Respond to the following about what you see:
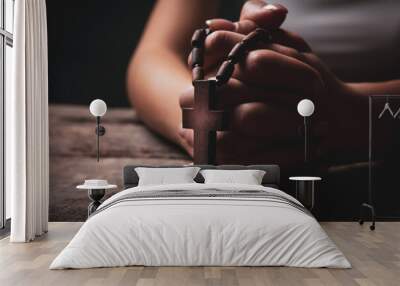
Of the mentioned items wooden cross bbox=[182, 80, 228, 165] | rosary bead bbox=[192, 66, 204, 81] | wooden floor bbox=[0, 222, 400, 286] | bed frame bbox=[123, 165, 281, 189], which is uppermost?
rosary bead bbox=[192, 66, 204, 81]

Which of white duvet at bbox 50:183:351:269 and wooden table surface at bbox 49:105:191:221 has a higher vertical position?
wooden table surface at bbox 49:105:191:221

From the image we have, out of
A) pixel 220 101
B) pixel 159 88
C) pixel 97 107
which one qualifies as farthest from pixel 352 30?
pixel 97 107

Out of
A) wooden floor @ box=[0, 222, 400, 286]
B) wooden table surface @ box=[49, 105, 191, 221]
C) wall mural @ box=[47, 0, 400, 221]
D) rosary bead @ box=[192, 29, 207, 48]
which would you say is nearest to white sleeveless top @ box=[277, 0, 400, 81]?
wall mural @ box=[47, 0, 400, 221]

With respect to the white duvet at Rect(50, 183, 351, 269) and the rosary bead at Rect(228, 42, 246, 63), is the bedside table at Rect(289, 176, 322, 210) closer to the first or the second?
the rosary bead at Rect(228, 42, 246, 63)

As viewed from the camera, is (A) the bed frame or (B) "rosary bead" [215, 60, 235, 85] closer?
(A) the bed frame

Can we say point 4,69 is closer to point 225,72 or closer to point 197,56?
point 197,56

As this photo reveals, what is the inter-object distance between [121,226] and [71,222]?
3.21m

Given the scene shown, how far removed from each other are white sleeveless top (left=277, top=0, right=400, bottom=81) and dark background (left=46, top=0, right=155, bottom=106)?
84.8 inches

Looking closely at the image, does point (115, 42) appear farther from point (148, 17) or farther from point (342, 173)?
point (342, 173)

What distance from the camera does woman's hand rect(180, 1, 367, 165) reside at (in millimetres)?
7949

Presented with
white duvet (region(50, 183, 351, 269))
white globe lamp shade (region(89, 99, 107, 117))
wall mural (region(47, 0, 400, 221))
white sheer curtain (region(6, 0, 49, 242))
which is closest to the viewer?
white duvet (region(50, 183, 351, 269))

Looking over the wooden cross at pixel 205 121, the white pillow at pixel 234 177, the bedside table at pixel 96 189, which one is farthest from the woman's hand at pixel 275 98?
the bedside table at pixel 96 189

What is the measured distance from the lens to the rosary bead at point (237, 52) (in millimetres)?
7898

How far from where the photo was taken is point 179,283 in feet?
14.7
